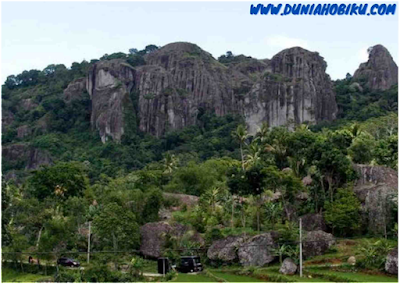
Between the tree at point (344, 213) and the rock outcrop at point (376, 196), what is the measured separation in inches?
26.2

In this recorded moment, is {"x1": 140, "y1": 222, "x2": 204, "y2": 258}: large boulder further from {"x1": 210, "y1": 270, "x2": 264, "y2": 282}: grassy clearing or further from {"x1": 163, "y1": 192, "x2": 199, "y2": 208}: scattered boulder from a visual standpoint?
{"x1": 163, "y1": 192, "x2": 199, "y2": 208}: scattered boulder

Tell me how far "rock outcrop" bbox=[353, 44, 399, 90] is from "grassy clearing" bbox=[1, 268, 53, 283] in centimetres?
7662

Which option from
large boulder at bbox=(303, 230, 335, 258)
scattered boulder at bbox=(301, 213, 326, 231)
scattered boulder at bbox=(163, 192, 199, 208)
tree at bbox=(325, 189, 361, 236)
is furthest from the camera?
scattered boulder at bbox=(163, 192, 199, 208)

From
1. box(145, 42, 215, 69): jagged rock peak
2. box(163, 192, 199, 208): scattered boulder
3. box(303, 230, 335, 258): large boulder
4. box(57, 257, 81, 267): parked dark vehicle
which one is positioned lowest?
box(57, 257, 81, 267): parked dark vehicle

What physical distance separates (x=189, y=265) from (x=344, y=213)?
940 centimetres

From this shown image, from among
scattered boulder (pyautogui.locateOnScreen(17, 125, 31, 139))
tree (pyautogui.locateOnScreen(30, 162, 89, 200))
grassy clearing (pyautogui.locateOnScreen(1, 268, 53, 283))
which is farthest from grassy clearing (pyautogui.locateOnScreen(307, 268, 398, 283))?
scattered boulder (pyautogui.locateOnScreen(17, 125, 31, 139))

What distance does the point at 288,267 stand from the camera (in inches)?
1139

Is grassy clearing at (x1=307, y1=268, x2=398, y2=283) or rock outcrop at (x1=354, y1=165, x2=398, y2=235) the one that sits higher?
rock outcrop at (x1=354, y1=165, x2=398, y2=235)

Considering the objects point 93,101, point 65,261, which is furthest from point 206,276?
point 93,101

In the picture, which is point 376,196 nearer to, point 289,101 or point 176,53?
point 289,101

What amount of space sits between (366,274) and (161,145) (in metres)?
64.5

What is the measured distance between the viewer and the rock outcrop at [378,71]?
97.8 meters

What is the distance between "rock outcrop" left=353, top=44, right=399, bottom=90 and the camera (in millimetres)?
97812

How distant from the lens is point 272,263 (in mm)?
31281
